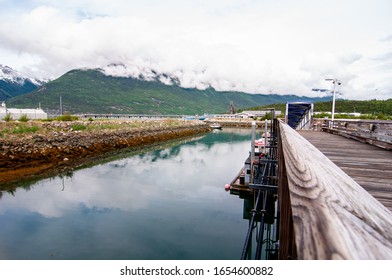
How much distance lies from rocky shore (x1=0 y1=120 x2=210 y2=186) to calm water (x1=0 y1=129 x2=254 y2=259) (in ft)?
8.73

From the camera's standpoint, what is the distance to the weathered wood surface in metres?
0.68

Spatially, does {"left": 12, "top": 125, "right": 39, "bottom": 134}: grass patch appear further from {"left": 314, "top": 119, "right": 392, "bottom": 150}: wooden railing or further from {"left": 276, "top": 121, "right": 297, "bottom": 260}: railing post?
{"left": 276, "top": 121, "right": 297, "bottom": 260}: railing post

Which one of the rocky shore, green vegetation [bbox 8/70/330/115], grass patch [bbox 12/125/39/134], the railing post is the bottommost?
the rocky shore

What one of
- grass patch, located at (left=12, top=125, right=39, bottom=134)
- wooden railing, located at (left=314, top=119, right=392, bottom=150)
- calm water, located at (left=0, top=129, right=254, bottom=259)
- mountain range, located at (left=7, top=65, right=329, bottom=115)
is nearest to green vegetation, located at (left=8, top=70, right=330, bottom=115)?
mountain range, located at (left=7, top=65, right=329, bottom=115)

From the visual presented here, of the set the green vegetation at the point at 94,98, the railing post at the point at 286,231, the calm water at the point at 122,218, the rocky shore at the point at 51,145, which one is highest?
the green vegetation at the point at 94,98

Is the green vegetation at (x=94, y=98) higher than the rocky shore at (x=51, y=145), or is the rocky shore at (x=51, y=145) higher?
the green vegetation at (x=94, y=98)

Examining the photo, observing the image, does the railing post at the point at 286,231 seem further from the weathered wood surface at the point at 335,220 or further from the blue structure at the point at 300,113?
the blue structure at the point at 300,113

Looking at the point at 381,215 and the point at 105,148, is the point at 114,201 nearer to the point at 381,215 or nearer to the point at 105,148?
the point at 381,215

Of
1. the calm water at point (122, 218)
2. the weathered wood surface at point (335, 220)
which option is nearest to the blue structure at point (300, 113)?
the calm water at point (122, 218)

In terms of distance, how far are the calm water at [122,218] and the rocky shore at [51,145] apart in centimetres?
266

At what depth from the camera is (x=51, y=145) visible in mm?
20594

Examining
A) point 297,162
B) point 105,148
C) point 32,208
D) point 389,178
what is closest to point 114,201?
point 32,208

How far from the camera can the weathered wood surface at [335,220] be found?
2.22ft
